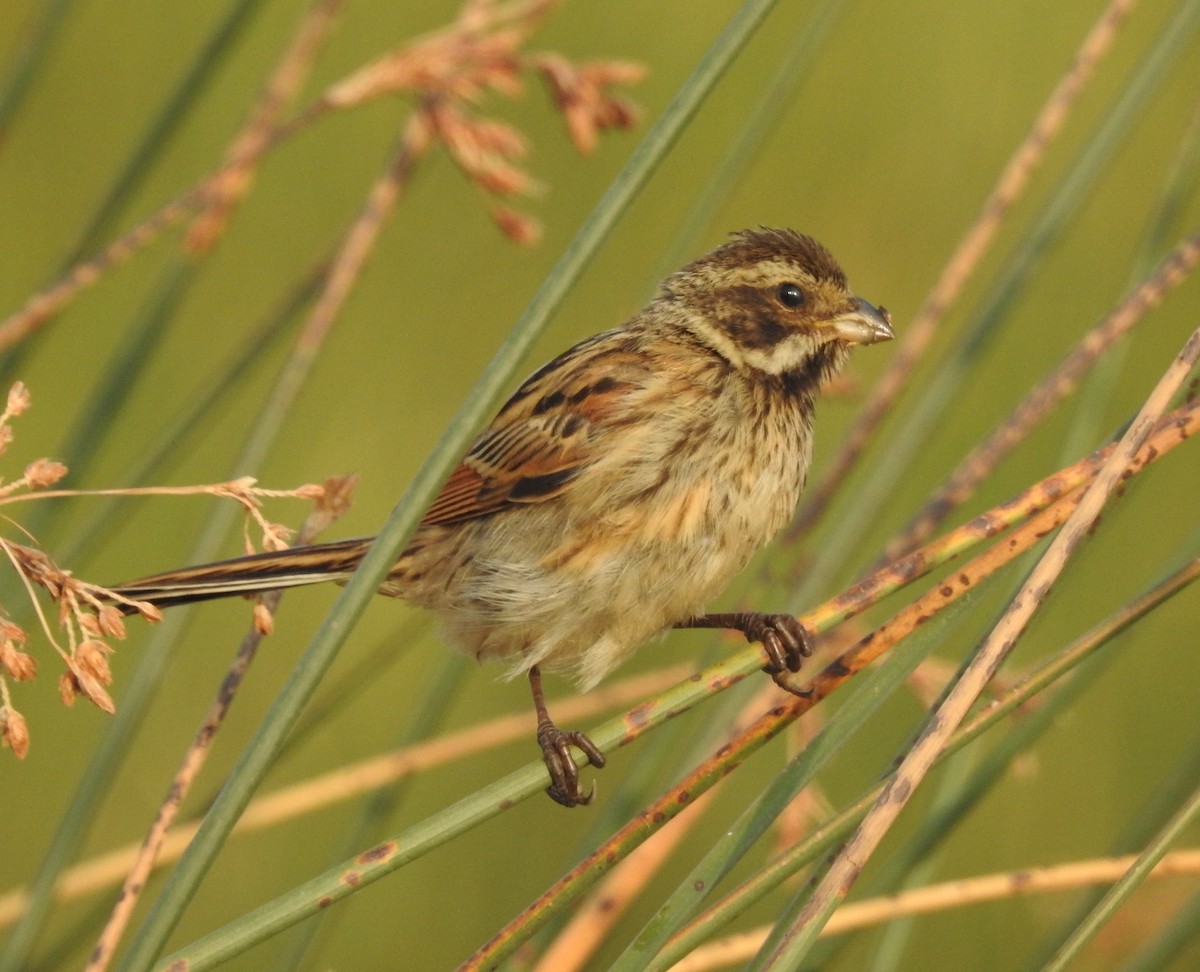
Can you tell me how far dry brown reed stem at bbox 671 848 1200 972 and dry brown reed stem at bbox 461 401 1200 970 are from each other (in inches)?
20.3

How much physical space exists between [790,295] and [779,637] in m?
0.80

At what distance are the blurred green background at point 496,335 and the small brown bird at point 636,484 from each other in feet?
3.69

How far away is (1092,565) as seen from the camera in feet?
15.4

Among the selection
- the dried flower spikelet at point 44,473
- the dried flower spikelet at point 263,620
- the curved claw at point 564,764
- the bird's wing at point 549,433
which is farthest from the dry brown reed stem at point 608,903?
the dried flower spikelet at point 44,473

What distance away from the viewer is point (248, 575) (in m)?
2.43

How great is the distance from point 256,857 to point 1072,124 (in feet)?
12.1

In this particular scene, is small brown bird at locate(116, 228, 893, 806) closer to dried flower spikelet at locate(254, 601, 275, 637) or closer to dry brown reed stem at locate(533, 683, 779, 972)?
dry brown reed stem at locate(533, 683, 779, 972)

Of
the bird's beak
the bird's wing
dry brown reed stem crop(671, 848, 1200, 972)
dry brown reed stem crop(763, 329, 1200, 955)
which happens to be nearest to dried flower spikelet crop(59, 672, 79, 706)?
dry brown reed stem crop(763, 329, 1200, 955)

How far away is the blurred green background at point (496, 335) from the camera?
4188 mm

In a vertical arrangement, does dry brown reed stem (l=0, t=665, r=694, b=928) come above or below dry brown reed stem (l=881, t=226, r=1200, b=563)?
below

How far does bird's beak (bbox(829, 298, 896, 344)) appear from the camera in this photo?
2.98 metres

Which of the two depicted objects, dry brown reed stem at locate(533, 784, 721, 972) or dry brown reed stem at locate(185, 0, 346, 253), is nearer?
dry brown reed stem at locate(533, 784, 721, 972)

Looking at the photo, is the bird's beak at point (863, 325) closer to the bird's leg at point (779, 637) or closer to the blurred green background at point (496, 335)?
the bird's leg at point (779, 637)

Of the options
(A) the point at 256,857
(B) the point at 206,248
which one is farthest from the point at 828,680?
(A) the point at 256,857
